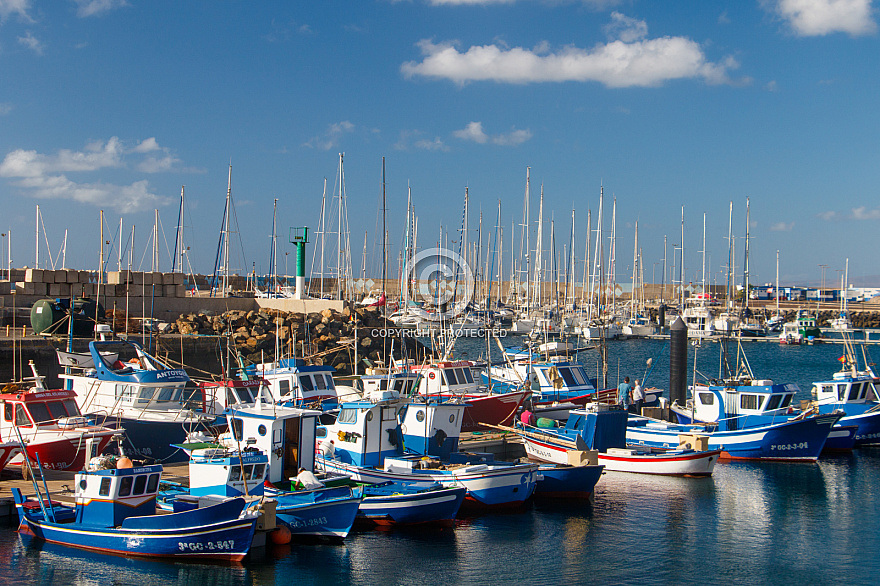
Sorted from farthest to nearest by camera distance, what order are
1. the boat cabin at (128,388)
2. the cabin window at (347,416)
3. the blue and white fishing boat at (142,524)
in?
the boat cabin at (128,388) < the cabin window at (347,416) < the blue and white fishing boat at (142,524)

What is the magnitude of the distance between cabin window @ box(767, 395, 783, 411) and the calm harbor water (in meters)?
3.98

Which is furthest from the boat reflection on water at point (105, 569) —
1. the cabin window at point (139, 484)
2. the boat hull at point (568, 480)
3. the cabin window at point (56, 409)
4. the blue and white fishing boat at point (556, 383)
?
the blue and white fishing boat at point (556, 383)

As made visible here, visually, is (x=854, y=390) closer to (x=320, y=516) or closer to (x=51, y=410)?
(x=320, y=516)

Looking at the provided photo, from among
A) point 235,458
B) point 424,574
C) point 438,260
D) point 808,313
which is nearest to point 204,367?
point 235,458

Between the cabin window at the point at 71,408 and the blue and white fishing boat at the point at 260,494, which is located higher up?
the cabin window at the point at 71,408

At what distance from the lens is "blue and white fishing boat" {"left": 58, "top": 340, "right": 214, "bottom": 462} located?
847 inches

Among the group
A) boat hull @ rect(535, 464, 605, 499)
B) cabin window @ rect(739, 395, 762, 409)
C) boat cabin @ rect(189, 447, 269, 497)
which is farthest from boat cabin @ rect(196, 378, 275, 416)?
cabin window @ rect(739, 395, 762, 409)

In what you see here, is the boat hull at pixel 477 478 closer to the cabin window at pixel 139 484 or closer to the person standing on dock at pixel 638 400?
the cabin window at pixel 139 484

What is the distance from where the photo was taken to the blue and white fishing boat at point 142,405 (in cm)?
2152

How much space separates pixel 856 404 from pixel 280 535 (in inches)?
861

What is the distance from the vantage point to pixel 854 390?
28.2 m

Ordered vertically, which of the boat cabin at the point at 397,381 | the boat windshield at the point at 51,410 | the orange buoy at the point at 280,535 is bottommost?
the orange buoy at the point at 280,535

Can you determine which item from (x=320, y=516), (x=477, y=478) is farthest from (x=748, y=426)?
(x=320, y=516)

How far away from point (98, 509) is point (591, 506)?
11282 mm
